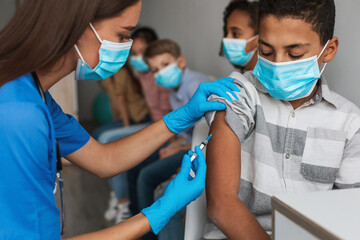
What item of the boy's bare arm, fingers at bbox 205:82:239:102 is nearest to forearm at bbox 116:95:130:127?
fingers at bbox 205:82:239:102

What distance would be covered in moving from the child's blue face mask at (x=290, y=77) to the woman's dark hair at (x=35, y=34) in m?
0.56

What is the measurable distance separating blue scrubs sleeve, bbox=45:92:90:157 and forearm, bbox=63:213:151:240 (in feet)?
1.16

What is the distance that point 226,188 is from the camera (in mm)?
1041

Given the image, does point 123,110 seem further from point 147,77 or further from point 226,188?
point 226,188

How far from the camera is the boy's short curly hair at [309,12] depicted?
1085mm

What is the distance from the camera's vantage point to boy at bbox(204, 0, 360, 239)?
1.08m

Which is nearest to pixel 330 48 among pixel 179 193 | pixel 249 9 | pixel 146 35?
pixel 179 193

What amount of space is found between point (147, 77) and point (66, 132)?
6.31 feet

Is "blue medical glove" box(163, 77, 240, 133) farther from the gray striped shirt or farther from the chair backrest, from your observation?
the chair backrest

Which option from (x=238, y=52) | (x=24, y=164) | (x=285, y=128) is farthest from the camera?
(x=238, y=52)

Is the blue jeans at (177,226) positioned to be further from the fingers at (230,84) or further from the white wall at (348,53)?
the white wall at (348,53)

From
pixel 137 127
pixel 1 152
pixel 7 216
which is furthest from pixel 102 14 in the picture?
pixel 137 127

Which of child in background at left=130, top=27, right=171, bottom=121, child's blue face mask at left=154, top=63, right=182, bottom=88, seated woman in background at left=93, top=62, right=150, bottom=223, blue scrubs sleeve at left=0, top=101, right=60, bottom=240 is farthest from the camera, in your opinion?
child in background at left=130, top=27, right=171, bottom=121

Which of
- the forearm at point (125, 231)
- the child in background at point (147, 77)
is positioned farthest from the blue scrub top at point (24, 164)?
the child in background at point (147, 77)
